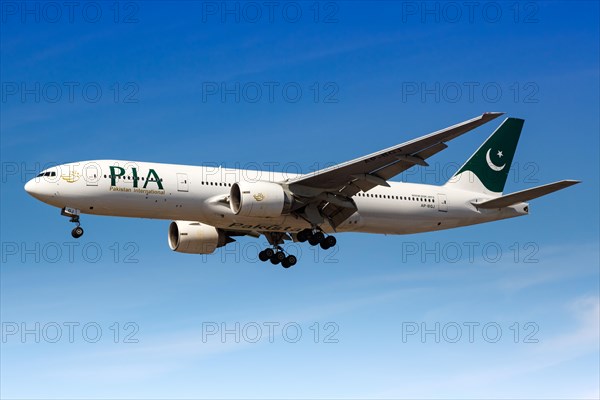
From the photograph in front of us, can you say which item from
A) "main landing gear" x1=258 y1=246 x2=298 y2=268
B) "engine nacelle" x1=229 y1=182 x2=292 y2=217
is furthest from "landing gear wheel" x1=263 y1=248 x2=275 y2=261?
"engine nacelle" x1=229 y1=182 x2=292 y2=217

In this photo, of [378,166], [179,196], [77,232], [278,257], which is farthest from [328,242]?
[77,232]

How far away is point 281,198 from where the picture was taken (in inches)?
1619

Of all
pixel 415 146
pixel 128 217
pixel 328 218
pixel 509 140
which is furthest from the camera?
pixel 509 140

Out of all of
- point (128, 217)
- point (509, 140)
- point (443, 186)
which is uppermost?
point (509, 140)

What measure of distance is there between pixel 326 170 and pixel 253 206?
11.0ft

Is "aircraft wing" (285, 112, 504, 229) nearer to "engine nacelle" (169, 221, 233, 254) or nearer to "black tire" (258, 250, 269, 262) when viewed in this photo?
"black tire" (258, 250, 269, 262)

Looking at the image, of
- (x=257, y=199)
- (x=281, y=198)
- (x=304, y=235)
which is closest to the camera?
(x=257, y=199)

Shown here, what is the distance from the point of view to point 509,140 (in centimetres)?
5056

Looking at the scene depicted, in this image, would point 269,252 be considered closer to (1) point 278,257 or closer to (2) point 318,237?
(1) point 278,257

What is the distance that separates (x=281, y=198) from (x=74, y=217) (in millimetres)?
8411

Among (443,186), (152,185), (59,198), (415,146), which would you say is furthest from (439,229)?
(59,198)

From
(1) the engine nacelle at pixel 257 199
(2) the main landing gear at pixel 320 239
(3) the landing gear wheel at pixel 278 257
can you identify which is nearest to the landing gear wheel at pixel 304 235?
(2) the main landing gear at pixel 320 239

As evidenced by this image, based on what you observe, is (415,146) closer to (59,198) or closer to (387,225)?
(387,225)

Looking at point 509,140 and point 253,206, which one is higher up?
point 509,140
